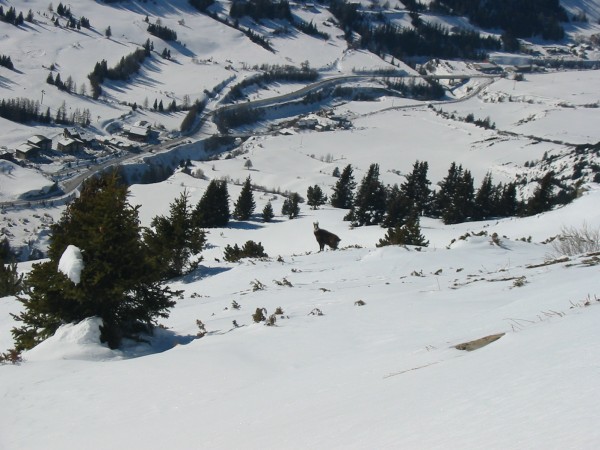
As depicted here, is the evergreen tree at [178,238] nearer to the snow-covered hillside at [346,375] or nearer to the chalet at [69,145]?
the snow-covered hillside at [346,375]

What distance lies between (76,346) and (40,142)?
9922 cm

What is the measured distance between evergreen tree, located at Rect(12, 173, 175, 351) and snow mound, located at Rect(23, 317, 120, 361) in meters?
0.25

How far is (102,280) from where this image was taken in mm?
10023

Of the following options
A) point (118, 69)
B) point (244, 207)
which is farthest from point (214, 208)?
point (118, 69)

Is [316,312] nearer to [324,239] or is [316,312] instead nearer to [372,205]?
[324,239]

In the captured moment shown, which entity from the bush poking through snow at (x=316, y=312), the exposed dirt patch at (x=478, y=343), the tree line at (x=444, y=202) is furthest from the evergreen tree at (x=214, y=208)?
the exposed dirt patch at (x=478, y=343)

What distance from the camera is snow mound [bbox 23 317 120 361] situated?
9.07 m

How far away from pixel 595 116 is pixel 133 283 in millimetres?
153689

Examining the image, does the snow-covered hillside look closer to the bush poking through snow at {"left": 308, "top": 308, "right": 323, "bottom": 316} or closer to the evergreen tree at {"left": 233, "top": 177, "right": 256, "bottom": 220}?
the bush poking through snow at {"left": 308, "top": 308, "right": 323, "bottom": 316}

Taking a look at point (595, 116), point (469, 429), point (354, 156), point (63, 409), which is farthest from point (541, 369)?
point (595, 116)

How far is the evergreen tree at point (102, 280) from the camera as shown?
9.90 meters

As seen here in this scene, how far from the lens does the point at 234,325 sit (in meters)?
10.8

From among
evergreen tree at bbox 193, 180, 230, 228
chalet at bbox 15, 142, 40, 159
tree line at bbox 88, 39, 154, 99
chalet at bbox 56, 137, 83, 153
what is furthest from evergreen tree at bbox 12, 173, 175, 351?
tree line at bbox 88, 39, 154, 99

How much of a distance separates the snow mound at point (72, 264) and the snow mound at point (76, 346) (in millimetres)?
797
